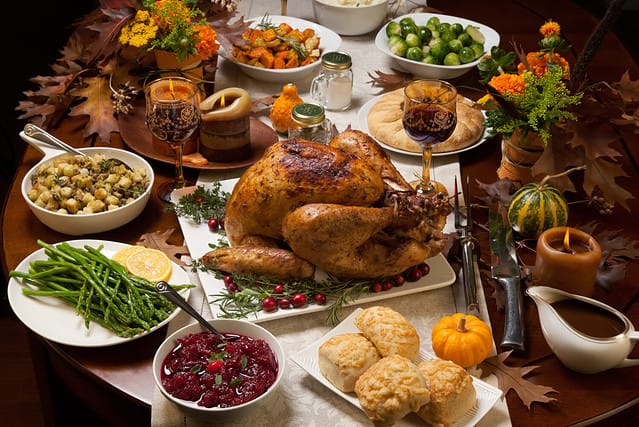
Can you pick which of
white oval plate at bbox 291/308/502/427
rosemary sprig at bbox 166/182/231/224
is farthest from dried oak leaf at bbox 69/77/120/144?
white oval plate at bbox 291/308/502/427

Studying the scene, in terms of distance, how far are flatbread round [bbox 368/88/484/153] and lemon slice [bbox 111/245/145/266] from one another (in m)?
1.04

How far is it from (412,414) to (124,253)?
0.90 metres

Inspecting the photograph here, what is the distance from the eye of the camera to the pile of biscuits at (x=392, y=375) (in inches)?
63.5

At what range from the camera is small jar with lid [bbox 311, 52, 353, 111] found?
2.92 meters

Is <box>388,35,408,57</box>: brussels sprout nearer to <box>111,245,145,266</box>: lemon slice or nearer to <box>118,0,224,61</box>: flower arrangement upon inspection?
<box>118,0,224,61</box>: flower arrangement

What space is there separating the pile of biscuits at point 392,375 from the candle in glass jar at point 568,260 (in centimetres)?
45

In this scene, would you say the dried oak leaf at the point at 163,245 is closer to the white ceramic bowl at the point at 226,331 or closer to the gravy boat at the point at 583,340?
the white ceramic bowl at the point at 226,331

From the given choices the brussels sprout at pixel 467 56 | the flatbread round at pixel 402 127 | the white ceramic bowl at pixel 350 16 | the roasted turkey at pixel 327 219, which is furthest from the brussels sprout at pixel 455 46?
the roasted turkey at pixel 327 219

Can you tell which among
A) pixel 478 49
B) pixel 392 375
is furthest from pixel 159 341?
pixel 478 49

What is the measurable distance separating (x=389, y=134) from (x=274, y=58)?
69cm

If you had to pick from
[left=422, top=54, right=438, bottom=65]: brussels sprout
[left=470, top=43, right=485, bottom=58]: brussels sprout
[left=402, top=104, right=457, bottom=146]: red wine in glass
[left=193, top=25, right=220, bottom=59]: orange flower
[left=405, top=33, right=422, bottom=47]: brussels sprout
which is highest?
[left=402, top=104, right=457, bottom=146]: red wine in glass

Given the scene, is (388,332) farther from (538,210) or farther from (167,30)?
(167,30)

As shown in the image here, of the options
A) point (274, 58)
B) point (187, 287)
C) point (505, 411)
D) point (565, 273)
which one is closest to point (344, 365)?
point (505, 411)

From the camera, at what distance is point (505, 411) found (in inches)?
68.3
